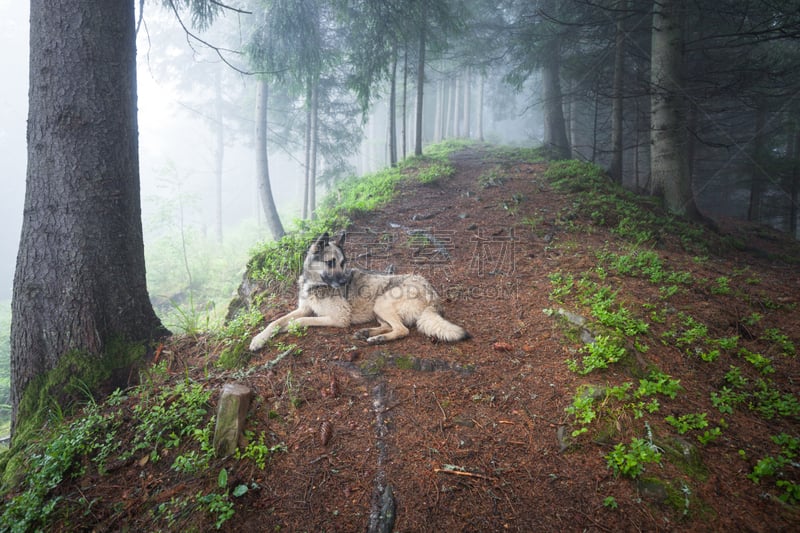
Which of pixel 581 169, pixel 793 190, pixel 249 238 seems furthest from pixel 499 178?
pixel 249 238

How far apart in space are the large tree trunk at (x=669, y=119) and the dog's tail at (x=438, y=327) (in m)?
8.86

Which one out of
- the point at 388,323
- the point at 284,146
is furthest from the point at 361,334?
the point at 284,146

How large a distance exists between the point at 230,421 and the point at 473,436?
2.14 meters

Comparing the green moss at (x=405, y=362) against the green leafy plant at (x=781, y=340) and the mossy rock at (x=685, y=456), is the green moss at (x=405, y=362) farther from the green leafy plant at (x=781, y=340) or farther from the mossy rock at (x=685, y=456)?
the green leafy plant at (x=781, y=340)

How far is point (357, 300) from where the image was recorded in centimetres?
530

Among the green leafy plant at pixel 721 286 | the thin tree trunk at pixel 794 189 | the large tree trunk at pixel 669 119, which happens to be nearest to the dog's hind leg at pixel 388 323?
the green leafy plant at pixel 721 286

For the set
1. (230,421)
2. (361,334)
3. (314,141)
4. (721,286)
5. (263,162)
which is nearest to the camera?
(230,421)

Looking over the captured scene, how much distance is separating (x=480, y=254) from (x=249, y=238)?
A: 900 inches

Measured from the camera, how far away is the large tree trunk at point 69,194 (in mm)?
3941

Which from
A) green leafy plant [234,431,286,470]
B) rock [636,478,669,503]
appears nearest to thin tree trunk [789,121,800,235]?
rock [636,478,669,503]

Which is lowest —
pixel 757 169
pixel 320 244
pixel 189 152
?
pixel 320 244

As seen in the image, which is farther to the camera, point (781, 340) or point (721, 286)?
point (721, 286)

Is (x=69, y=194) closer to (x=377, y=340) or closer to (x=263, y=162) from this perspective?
(x=377, y=340)

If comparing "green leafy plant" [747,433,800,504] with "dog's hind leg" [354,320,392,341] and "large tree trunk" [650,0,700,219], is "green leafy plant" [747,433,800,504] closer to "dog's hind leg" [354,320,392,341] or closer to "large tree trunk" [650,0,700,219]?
"dog's hind leg" [354,320,392,341]
